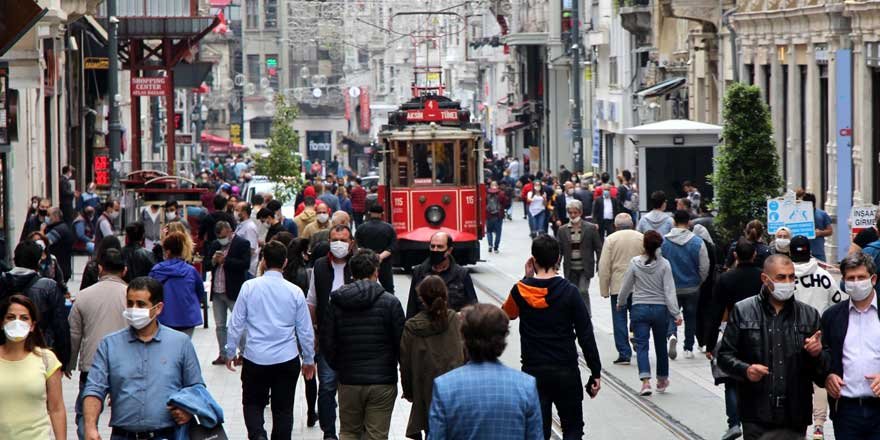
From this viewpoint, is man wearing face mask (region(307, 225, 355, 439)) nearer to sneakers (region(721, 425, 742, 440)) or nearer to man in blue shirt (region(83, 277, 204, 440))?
sneakers (region(721, 425, 742, 440))

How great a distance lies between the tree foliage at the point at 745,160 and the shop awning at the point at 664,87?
2282 centimetres

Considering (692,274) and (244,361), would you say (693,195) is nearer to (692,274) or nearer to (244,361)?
(692,274)

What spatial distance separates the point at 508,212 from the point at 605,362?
1393 inches

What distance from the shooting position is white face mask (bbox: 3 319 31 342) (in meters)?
9.19

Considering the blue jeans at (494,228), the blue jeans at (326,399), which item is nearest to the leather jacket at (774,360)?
the blue jeans at (326,399)

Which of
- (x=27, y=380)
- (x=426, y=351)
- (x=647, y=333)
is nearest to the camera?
(x=27, y=380)

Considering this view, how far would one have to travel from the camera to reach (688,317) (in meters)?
18.9

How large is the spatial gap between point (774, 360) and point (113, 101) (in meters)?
28.6

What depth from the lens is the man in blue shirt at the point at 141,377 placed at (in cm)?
930

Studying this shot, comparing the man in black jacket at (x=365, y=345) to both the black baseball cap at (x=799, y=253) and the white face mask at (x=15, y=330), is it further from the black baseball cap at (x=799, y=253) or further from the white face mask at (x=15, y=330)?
the black baseball cap at (x=799, y=253)

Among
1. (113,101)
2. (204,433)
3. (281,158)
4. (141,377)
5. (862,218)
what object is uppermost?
(113,101)

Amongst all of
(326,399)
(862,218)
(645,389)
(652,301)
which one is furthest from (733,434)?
(862,218)

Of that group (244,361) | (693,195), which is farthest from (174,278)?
(693,195)

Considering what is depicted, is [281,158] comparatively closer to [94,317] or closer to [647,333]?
[647,333]
